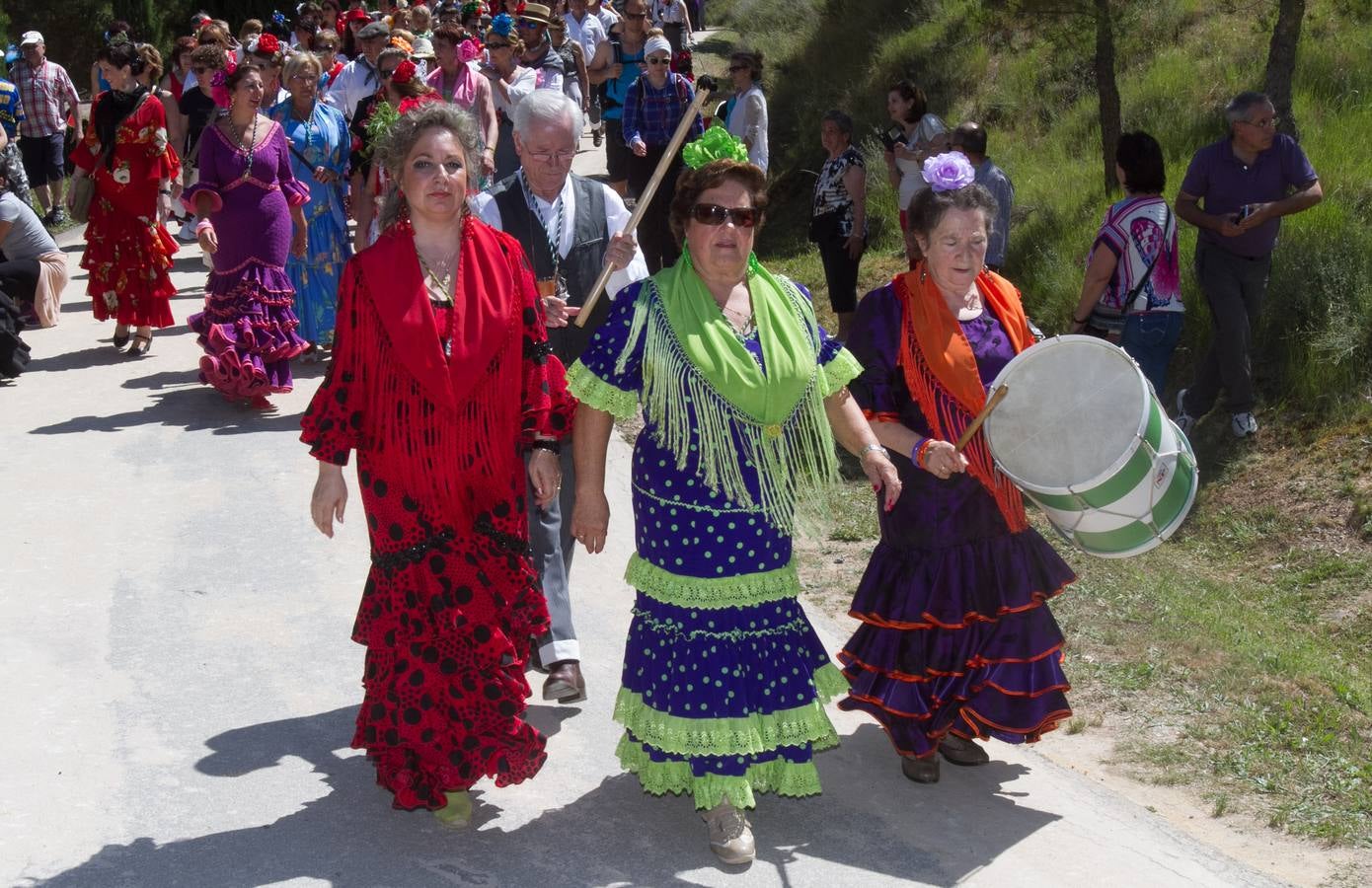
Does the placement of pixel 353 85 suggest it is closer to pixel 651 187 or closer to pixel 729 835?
pixel 651 187

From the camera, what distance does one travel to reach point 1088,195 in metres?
11.7

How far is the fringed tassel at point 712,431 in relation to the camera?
4.26 m

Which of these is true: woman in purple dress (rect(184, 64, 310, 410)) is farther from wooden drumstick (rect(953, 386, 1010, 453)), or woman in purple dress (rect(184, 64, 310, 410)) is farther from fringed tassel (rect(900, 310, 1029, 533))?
wooden drumstick (rect(953, 386, 1010, 453))

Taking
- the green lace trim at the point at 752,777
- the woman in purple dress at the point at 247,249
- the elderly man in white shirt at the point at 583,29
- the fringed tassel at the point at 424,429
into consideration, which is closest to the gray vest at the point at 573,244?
the fringed tassel at the point at 424,429

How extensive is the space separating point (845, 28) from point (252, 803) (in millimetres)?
16394

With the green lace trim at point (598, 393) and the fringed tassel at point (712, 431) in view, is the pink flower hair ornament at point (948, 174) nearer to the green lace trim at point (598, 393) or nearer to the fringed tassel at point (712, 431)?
the fringed tassel at point (712, 431)

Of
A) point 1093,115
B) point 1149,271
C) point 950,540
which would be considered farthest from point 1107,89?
point 950,540

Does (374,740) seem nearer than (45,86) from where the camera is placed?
Yes

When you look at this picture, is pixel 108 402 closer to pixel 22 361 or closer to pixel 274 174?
pixel 22 361

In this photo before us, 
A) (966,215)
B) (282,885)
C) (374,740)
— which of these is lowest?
(282,885)

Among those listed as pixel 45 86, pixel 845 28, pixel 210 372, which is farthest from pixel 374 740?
pixel 845 28

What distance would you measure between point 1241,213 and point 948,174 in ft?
13.6

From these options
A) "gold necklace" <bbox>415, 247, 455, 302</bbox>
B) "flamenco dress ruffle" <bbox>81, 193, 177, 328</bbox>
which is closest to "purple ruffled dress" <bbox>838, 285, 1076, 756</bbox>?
"gold necklace" <bbox>415, 247, 455, 302</bbox>

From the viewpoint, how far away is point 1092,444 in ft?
14.5
